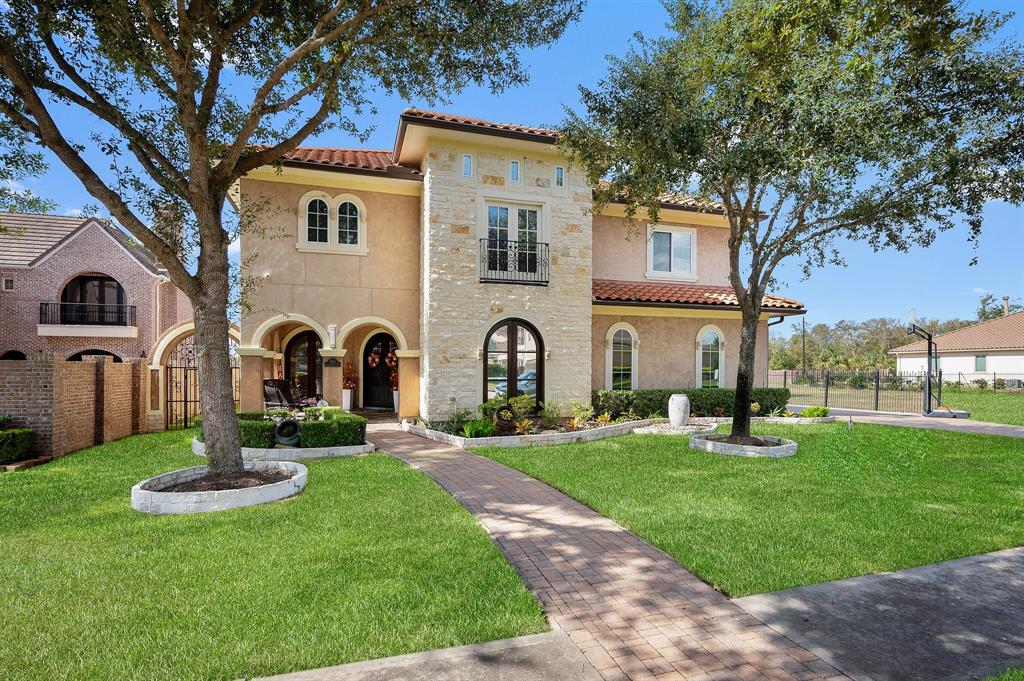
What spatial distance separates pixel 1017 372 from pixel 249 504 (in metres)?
49.3

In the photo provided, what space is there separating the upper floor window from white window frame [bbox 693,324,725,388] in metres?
1.89

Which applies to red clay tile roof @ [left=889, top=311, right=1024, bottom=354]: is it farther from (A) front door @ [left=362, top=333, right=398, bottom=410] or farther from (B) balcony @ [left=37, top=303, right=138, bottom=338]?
(B) balcony @ [left=37, top=303, right=138, bottom=338]

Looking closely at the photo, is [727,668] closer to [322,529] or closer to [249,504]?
[322,529]

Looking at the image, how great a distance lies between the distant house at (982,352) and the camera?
121 ft

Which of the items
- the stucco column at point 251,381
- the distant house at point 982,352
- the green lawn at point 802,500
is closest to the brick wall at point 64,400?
the stucco column at point 251,381

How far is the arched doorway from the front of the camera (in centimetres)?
1706

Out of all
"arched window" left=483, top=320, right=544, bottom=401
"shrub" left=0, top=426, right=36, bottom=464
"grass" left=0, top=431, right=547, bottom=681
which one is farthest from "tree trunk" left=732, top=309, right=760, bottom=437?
"shrub" left=0, top=426, right=36, bottom=464

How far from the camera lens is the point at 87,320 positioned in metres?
23.3

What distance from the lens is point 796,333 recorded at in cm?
8162

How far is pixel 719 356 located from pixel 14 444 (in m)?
17.9

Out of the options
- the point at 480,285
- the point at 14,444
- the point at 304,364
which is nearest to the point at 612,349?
the point at 480,285

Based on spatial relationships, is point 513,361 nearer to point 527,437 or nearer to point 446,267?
point 527,437

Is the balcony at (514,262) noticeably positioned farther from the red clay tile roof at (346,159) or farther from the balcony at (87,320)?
the balcony at (87,320)

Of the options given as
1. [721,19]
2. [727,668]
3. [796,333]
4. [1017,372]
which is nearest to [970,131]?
[721,19]
